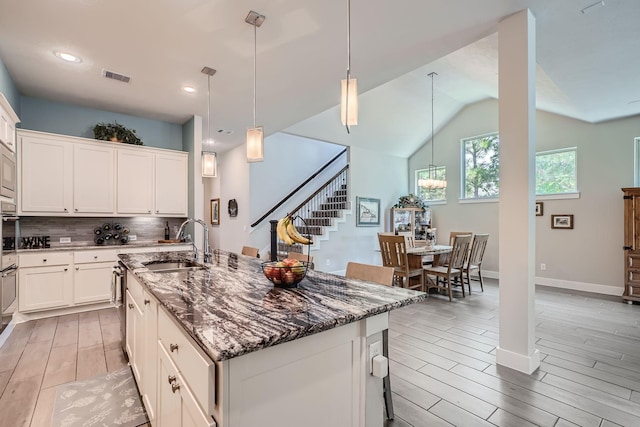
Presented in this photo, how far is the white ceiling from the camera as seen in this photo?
240cm

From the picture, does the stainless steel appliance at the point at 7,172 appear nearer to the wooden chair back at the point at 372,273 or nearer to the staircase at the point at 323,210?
the wooden chair back at the point at 372,273

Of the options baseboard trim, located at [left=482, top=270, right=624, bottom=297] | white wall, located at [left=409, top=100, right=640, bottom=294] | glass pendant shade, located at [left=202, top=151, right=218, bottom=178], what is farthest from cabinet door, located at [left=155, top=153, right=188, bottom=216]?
white wall, located at [left=409, top=100, right=640, bottom=294]

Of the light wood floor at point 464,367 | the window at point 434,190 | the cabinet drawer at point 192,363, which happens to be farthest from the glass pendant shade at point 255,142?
the window at point 434,190

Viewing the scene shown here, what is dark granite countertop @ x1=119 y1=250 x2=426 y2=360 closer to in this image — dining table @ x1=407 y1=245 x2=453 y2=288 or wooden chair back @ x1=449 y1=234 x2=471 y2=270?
dining table @ x1=407 y1=245 x2=453 y2=288

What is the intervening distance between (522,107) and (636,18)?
108cm

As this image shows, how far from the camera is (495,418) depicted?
76.2 inches

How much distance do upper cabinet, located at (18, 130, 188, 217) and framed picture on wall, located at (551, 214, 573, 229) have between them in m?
6.65

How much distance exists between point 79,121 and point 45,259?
201cm

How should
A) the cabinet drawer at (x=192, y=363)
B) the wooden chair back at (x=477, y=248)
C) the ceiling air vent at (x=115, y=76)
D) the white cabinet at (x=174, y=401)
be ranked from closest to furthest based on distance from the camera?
1. the cabinet drawer at (x=192, y=363)
2. the white cabinet at (x=174, y=401)
3. the ceiling air vent at (x=115, y=76)
4. the wooden chair back at (x=477, y=248)

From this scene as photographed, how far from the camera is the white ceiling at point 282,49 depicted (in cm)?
240

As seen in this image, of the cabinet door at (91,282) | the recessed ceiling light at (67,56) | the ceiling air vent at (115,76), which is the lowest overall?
the cabinet door at (91,282)

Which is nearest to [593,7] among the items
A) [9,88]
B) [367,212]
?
[367,212]

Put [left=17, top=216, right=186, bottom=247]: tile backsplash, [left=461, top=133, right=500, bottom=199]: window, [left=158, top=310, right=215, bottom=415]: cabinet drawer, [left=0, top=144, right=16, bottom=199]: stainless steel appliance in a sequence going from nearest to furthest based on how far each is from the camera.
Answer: [left=158, top=310, right=215, bottom=415]: cabinet drawer < [left=0, top=144, right=16, bottom=199]: stainless steel appliance < [left=17, top=216, right=186, bottom=247]: tile backsplash < [left=461, top=133, right=500, bottom=199]: window

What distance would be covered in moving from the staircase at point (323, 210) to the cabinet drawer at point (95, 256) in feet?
10.6
